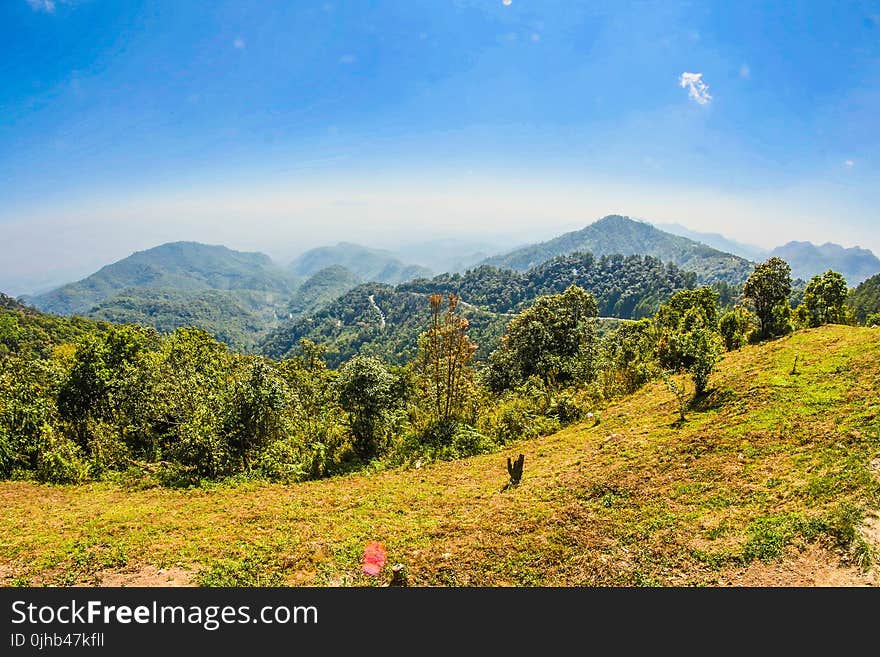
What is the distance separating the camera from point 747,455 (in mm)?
11492

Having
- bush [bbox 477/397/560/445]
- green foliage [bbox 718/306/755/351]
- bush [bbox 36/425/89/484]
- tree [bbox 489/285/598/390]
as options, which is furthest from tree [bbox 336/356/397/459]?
green foliage [bbox 718/306/755/351]

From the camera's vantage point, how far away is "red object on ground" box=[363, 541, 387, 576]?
31.2ft

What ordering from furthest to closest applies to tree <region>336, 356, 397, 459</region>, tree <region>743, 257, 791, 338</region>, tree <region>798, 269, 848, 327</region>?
tree <region>798, 269, 848, 327</region>, tree <region>743, 257, 791, 338</region>, tree <region>336, 356, 397, 459</region>

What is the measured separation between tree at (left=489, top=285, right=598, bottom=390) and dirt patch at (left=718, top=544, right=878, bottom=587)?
24.6 metres

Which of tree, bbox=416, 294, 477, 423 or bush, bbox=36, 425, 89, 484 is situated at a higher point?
tree, bbox=416, 294, 477, 423

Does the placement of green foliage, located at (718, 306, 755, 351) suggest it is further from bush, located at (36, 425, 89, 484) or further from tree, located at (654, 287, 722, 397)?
bush, located at (36, 425, 89, 484)

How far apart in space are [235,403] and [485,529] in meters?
12.8

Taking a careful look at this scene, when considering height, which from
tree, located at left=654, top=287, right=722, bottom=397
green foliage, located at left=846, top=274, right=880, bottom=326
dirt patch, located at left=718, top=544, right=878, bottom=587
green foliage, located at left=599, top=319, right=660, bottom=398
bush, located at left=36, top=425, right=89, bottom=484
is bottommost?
bush, located at left=36, top=425, right=89, bottom=484

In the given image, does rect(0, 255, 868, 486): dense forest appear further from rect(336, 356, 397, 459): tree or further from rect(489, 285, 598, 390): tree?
rect(489, 285, 598, 390): tree

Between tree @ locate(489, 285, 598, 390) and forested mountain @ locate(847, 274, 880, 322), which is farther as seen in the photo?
forested mountain @ locate(847, 274, 880, 322)

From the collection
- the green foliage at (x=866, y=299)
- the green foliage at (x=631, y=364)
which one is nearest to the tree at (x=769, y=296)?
the green foliage at (x=631, y=364)

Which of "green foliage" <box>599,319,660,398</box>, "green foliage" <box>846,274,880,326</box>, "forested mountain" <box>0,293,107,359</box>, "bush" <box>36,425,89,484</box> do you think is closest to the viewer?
"bush" <box>36,425,89,484</box>

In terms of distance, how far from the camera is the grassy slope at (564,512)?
8.74 m

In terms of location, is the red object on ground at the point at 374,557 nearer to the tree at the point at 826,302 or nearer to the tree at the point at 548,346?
the tree at the point at 548,346
